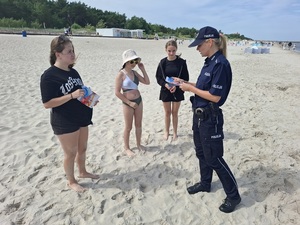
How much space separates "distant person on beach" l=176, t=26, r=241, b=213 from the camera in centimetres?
273

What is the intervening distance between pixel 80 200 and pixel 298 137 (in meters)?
4.79

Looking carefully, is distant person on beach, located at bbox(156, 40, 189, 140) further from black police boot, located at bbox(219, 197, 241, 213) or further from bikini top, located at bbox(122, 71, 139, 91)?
black police boot, located at bbox(219, 197, 241, 213)

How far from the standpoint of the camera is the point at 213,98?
2.75 meters

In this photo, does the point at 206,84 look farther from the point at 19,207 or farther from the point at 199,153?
the point at 19,207

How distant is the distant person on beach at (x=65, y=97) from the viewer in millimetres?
2809

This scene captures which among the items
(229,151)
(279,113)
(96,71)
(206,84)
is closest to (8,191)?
(206,84)

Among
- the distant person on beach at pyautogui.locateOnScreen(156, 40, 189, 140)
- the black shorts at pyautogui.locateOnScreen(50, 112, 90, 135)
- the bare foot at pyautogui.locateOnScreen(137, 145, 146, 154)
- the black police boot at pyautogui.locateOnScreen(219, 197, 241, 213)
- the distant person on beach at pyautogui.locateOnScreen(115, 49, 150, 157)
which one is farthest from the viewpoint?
the bare foot at pyautogui.locateOnScreen(137, 145, 146, 154)

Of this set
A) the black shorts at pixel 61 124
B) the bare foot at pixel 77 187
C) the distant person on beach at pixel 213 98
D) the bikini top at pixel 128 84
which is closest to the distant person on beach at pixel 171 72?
the bikini top at pixel 128 84

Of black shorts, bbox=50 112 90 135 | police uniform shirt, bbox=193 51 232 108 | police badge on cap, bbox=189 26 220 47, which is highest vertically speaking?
police badge on cap, bbox=189 26 220 47

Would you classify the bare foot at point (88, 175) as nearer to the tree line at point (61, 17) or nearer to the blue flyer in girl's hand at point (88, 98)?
the blue flyer in girl's hand at point (88, 98)

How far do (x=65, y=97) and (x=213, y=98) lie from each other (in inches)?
66.7

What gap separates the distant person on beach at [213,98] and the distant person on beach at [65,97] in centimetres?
136

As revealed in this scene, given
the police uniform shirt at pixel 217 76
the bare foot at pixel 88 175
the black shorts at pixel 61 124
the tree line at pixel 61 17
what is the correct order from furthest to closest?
the tree line at pixel 61 17 < the bare foot at pixel 88 175 < the black shorts at pixel 61 124 < the police uniform shirt at pixel 217 76

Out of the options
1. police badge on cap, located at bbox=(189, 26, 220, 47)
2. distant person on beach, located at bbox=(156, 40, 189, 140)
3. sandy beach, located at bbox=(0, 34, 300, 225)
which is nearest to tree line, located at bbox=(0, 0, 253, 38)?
sandy beach, located at bbox=(0, 34, 300, 225)
